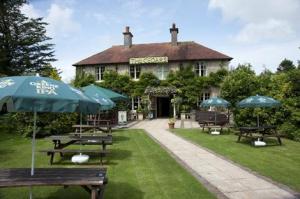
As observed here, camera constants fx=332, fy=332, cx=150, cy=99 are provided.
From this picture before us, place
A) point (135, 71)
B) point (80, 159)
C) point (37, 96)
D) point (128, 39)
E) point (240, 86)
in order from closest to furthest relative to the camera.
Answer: point (37, 96) < point (80, 159) < point (240, 86) < point (135, 71) < point (128, 39)

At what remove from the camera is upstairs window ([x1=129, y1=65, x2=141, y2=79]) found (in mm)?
35125

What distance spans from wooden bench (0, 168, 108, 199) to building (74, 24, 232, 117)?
94.6 ft

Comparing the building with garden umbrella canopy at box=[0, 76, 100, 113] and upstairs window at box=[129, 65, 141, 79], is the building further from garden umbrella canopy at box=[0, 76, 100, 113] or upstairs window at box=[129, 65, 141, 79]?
garden umbrella canopy at box=[0, 76, 100, 113]

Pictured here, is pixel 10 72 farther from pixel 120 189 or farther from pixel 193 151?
pixel 120 189

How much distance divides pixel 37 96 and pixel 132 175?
158 inches

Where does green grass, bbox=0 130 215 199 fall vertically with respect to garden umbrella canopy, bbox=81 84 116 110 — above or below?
below

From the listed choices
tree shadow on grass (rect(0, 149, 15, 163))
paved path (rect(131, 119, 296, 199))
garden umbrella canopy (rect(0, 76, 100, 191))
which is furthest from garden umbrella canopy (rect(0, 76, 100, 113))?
tree shadow on grass (rect(0, 149, 15, 163))

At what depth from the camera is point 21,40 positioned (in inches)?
1444

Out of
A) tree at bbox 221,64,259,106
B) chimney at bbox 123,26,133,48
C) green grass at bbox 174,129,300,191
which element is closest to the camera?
green grass at bbox 174,129,300,191

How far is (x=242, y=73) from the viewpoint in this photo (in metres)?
20.5

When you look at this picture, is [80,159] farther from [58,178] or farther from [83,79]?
[83,79]

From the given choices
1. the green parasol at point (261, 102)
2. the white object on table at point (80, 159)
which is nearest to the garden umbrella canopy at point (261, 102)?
the green parasol at point (261, 102)

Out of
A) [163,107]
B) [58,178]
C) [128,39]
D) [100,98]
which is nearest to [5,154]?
[100,98]

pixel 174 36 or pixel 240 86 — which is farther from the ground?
pixel 174 36
